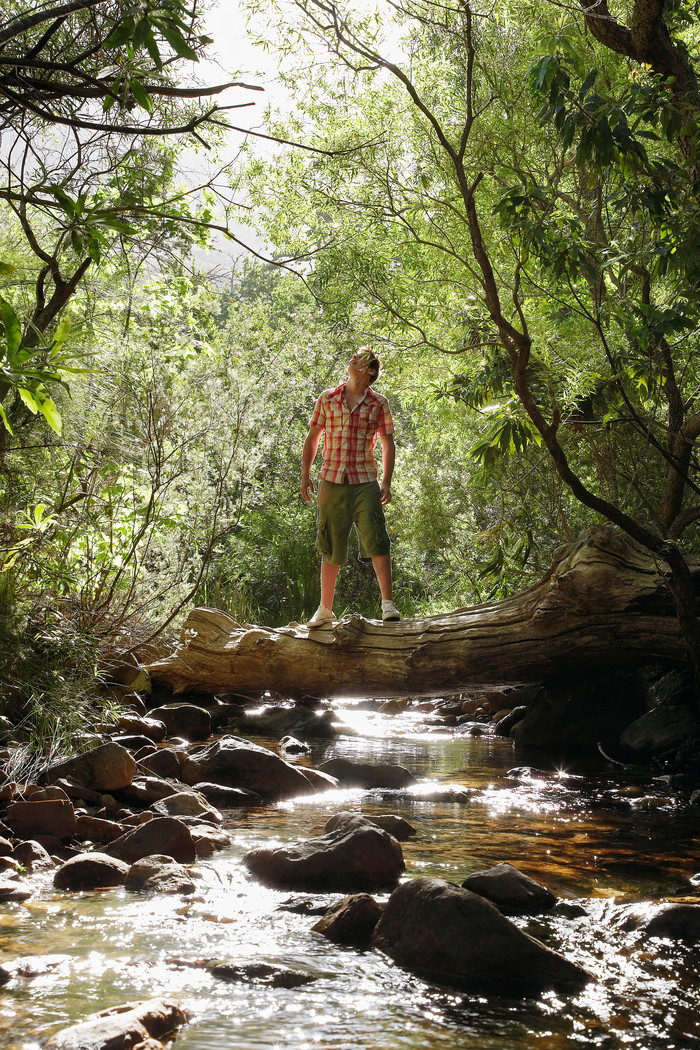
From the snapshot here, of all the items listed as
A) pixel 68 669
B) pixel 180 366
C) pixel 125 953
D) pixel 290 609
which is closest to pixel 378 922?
pixel 125 953

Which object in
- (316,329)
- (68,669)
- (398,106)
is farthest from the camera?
(316,329)

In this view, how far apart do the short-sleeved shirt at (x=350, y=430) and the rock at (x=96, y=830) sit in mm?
3651

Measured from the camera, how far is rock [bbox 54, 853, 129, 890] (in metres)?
3.81

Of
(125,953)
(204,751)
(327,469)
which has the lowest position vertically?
(125,953)

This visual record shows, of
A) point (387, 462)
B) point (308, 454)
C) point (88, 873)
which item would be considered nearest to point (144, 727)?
point (308, 454)

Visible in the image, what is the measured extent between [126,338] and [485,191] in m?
3.77

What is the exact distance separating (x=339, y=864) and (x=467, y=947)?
1012 mm

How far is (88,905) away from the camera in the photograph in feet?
11.8

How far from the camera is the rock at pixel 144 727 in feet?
21.8

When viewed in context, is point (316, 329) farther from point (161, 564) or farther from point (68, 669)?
point (68, 669)

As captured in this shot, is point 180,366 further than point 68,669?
Yes

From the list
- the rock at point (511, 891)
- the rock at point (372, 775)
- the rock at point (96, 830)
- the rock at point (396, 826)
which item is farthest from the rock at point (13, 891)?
the rock at point (372, 775)

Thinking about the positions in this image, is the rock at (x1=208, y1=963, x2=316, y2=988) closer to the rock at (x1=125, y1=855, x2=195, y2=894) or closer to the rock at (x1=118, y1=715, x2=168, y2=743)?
the rock at (x1=125, y1=855, x2=195, y2=894)

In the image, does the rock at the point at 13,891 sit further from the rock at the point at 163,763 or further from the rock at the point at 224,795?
the rock at the point at 163,763
